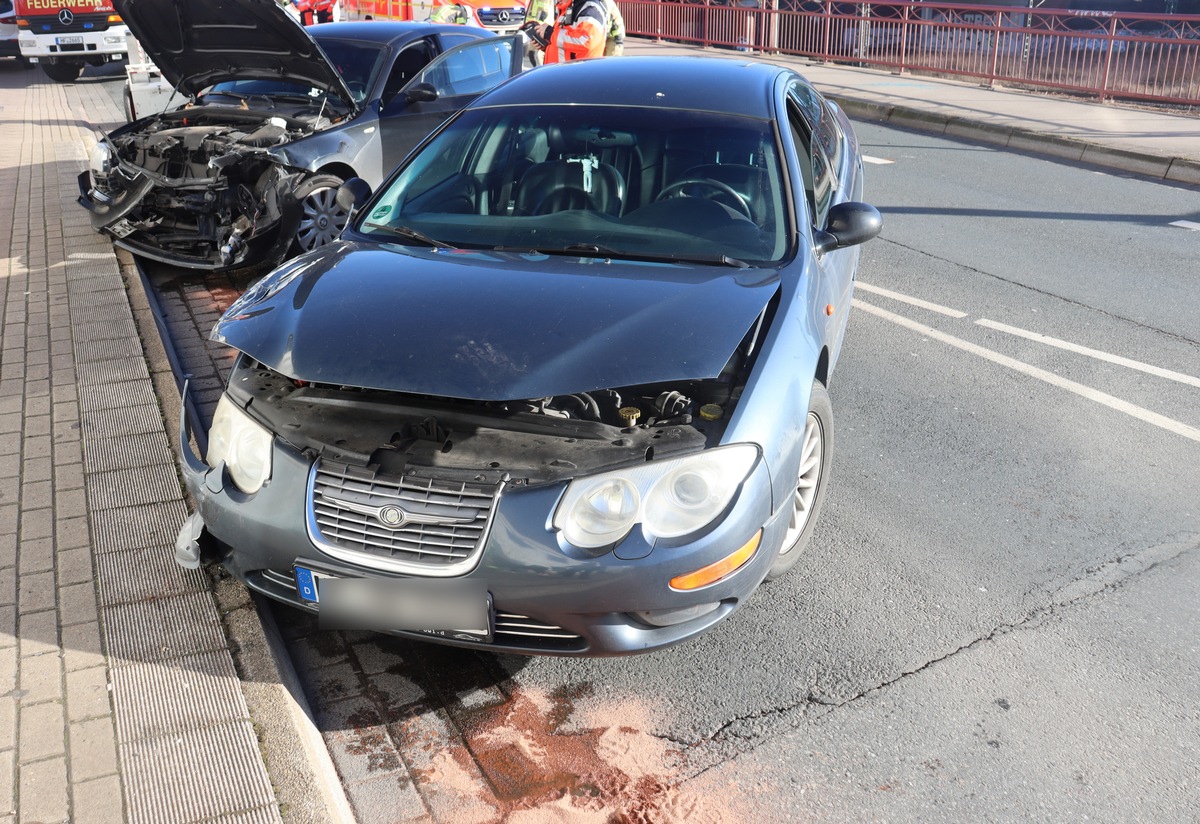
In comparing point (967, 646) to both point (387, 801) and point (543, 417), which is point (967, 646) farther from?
point (387, 801)

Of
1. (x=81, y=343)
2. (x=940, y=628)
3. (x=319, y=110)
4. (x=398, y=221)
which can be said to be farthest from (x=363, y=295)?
(x=319, y=110)

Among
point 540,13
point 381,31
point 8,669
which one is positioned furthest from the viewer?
point 540,13

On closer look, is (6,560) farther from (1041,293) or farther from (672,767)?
(1041,293)

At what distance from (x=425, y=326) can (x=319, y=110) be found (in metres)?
4.96

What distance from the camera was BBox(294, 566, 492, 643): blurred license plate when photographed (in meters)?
2.84

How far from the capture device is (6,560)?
3.70 metres

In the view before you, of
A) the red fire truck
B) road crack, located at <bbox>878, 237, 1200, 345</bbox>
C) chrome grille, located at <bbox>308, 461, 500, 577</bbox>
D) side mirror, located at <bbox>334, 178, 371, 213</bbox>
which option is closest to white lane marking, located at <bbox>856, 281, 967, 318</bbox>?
road crack, located at <bbox>878, 237, 1200, 345</bbox>

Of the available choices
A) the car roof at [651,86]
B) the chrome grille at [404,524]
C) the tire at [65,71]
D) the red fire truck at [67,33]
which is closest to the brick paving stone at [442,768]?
the chrome grille at [404,524]

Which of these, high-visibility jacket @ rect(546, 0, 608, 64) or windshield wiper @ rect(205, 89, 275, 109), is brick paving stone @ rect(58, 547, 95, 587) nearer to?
windshield wiper @ rect(205, 89, 275, 109)

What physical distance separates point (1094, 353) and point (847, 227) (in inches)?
102

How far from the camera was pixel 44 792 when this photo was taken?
2.64m

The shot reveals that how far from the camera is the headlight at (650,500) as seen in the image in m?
2.81

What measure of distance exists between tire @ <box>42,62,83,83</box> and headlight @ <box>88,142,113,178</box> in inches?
578

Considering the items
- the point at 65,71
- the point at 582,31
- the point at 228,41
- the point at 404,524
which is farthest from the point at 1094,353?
the point at 65,71
